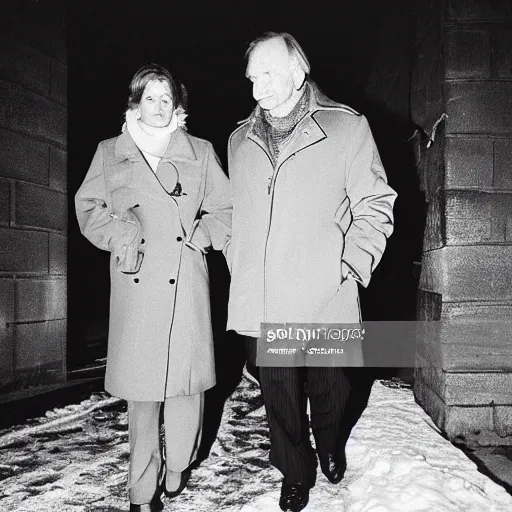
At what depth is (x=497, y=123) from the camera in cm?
325

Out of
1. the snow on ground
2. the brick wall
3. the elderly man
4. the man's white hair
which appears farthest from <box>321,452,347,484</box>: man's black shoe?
the brick wall

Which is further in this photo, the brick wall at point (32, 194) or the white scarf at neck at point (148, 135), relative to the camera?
the brick wall at point (32, 194)

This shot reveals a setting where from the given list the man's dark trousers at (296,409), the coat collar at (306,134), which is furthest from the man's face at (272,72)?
the man's dark trousers at (296,409)

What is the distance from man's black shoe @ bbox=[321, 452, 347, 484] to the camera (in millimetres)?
2592

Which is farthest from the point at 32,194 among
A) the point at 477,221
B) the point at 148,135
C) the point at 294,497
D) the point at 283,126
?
the point at 477,221

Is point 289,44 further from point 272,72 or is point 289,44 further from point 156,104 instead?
point 156,104

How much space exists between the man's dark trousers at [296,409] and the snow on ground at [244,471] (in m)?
0.23

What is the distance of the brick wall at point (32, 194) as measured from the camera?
3826 millimetres

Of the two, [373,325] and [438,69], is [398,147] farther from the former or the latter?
[373,325]

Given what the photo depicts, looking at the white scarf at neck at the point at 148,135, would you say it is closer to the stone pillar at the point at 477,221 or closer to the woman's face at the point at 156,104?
the woman's face at the point at 156,104

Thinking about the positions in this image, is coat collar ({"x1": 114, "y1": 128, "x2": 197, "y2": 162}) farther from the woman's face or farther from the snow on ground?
the snow on ground

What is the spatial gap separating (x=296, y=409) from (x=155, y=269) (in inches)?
37.8

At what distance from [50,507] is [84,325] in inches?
221

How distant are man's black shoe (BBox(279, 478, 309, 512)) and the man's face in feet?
5.97
